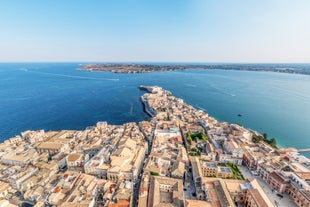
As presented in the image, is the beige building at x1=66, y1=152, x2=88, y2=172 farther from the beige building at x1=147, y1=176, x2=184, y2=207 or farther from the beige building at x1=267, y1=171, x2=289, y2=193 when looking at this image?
the beige building at x1=267, y1=171, x2=289, y2=193

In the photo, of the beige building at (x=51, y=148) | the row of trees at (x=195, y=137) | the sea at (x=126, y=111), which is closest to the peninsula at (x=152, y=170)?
the beige building at (x=51, y=148)

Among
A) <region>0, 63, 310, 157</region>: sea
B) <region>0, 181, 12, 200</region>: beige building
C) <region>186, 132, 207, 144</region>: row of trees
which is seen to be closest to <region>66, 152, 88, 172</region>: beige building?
<region>0, 181, 12, 200</region>: beige building

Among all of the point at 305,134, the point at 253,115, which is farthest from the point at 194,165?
the point at 253,115

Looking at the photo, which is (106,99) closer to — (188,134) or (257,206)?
(188,134)

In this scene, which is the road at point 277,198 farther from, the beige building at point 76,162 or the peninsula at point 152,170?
the beige building at point 76,162

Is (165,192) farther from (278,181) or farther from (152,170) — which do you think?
(278,181)

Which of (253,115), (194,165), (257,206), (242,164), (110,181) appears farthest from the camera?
(253,115)

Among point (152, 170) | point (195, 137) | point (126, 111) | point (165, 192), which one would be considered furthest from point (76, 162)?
point (126, 111)

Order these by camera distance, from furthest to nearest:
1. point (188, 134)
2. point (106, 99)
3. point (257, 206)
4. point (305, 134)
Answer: point (106, 99), point (305, 134), point (188, 134), point (257, 206)
